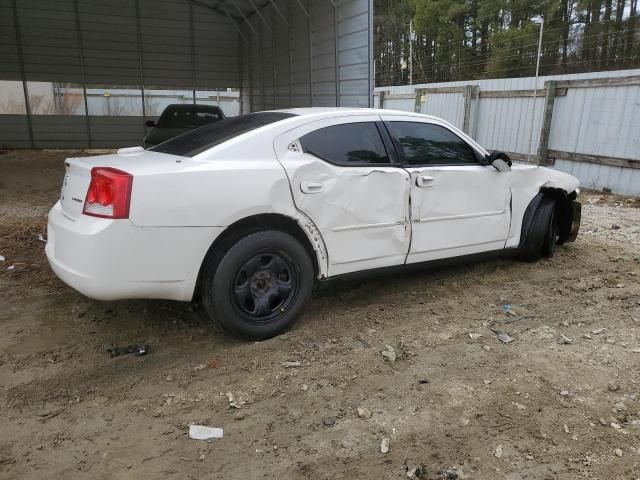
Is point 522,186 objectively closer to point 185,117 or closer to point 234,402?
point 234,402

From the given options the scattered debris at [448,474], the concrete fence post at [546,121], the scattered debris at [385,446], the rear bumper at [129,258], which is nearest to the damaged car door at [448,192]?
the rear bumper at [129,258]

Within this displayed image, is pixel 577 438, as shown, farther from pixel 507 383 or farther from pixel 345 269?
pixel 345 269

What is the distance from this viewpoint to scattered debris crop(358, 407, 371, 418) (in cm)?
299

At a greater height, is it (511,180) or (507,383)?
(511,180)

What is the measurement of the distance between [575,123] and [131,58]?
14842 mm

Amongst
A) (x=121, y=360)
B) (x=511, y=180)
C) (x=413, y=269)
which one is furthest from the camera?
(x=511, y=180)

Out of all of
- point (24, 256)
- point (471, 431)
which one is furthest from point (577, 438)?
point (24, 256)

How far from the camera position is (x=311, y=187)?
3.84 meters

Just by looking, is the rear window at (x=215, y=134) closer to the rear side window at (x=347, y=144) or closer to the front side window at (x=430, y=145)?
the rear side window at (x=347, y=144)

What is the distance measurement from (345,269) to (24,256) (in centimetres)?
367

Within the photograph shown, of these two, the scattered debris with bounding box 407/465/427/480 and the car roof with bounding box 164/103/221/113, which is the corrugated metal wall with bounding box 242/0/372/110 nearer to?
the car roof with bounding box 164/103/221/113

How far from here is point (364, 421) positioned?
2947 mm

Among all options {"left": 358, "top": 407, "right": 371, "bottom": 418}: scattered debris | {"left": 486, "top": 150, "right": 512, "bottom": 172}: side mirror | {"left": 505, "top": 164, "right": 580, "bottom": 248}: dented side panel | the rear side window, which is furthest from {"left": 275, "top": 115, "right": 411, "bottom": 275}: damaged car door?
{"left": 505, "top": 164, "right": 580, "bottom": 248}: dented side panel

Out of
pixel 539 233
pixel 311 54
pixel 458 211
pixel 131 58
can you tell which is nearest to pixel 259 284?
pixel 458 211
